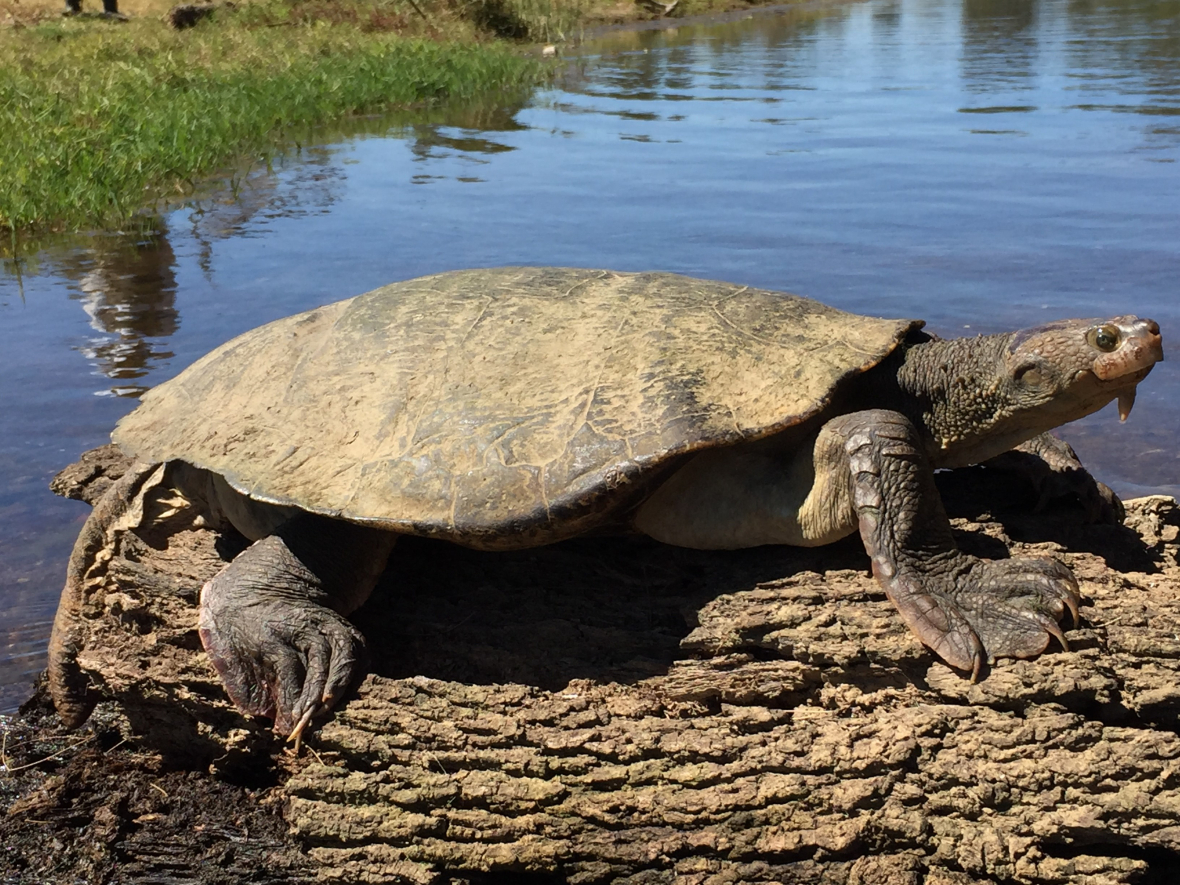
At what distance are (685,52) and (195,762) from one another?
30.7m

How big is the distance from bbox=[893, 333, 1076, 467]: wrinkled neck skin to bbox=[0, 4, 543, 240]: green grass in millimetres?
10040

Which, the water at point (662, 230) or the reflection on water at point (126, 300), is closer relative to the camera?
the water at point (662, 230)

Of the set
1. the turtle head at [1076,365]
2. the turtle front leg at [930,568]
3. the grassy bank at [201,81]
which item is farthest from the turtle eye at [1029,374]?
the grassy bank at [201,81]

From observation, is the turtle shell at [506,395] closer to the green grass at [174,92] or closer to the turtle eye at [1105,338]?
the turtle eye at [1105,338]

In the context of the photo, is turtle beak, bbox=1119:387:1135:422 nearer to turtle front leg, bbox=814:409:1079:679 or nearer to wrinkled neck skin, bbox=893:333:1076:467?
wrinkled neck skin, bbox=893:333:1076:467

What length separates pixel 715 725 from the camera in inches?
128

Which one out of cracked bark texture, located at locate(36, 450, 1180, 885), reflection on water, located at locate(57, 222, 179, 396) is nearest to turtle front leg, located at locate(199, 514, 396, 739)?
cracked bark texture, located at locate(36, 450, 1180, 885)

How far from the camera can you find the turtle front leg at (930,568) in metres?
3.13

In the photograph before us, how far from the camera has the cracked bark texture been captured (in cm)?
301

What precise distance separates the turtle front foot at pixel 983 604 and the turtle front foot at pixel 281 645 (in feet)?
5.64

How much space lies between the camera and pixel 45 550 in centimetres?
549

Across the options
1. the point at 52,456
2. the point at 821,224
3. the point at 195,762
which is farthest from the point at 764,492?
the point at 821,224

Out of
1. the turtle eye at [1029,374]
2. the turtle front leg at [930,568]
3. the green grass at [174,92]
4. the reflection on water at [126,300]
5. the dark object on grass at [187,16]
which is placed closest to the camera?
the turtle front leg at [930,568]

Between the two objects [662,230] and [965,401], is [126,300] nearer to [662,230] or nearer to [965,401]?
[662,230]
